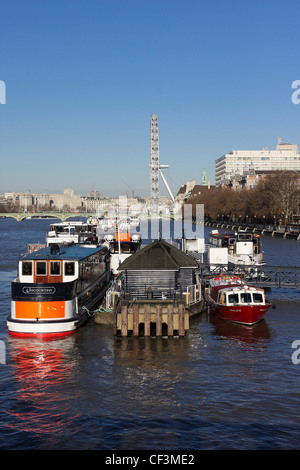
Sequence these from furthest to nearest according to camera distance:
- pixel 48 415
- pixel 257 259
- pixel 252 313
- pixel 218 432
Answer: pixel 257 259 → pixel 252 313 → pixel 48 415 → pixel 218 432

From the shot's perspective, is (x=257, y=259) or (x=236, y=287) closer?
(x=236, y=287)

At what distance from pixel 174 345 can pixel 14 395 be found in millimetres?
9626

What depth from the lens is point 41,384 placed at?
22.9 metres

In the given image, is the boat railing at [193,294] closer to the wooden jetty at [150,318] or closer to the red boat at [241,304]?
the red boat at [241,304]

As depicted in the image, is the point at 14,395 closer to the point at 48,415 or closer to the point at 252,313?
the point at 48,415

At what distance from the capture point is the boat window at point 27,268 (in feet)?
105

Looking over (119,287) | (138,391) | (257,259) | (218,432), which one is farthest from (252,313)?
(257,259)

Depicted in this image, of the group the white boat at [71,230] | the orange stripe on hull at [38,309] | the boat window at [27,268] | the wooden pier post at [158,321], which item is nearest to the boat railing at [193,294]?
the wooden pier post at [158,321]

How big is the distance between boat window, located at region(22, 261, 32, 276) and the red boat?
1182 cm

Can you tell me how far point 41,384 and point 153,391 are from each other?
4.74 m

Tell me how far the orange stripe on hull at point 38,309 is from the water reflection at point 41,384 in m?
1.32

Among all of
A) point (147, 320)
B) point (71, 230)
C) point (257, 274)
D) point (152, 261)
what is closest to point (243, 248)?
point (257, 274)

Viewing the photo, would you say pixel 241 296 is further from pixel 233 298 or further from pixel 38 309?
pixel 38 309
